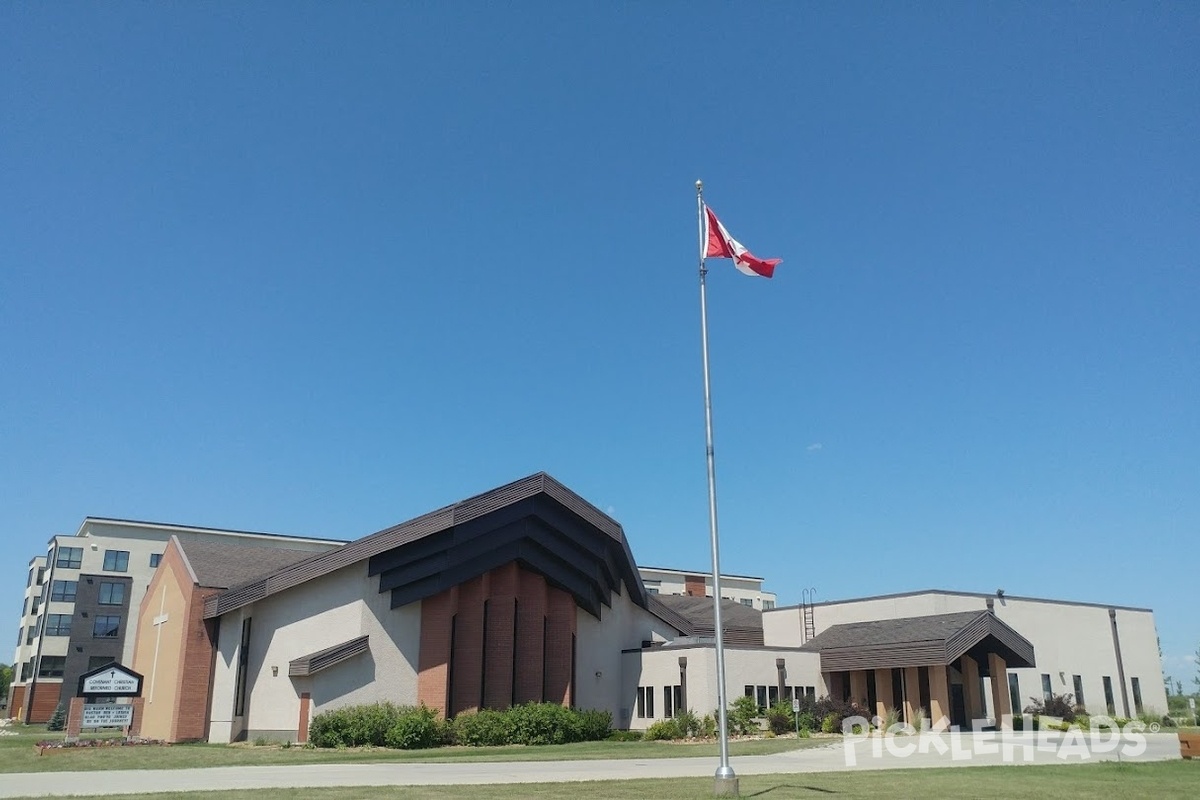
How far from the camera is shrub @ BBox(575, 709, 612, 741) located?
3703 cm

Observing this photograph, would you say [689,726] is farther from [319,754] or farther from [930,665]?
[319,754]

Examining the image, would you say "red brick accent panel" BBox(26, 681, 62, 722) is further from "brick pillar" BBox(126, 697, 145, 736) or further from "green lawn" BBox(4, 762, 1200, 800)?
"green lawn" BBox(4, 762, 1200, 800)

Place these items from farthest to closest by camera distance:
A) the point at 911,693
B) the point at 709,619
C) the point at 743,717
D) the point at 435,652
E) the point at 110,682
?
the point at 709,619
the point at 911,693
the point at 743,717
the point at 435,652
the point at 110,682

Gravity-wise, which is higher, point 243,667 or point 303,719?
point 243,667

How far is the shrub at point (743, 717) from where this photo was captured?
36.8 m

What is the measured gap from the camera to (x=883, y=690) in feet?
132

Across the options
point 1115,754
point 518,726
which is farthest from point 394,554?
point 1115,754

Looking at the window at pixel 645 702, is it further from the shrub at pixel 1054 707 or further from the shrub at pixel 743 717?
the shrub at pixel 1054 707

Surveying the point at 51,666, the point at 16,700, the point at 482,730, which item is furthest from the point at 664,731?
the point at 16,700

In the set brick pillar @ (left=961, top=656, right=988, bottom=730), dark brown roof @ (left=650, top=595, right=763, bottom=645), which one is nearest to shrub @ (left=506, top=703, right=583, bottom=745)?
dark brown roof @ (left=650, top=595, right=763, bottom=645)


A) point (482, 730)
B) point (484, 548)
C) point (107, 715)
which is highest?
point (484, 548)

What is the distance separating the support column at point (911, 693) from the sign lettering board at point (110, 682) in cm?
3054

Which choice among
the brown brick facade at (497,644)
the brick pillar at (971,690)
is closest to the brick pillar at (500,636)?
the brown brick facade at (497,644)

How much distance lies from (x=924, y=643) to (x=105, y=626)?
6642 centimetres
